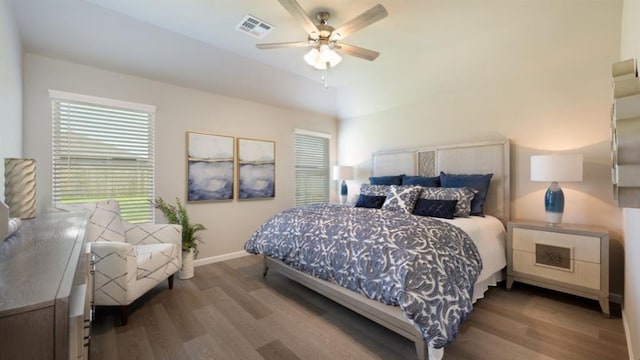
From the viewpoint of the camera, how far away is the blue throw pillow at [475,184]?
123 inches

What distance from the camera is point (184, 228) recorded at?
3285 mm

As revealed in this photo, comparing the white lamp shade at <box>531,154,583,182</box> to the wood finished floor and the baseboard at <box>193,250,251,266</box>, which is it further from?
the baseboard at <box>193,250,251,266</box>

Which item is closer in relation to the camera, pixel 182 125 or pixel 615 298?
pixel 615 298

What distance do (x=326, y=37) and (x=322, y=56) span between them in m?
0.17

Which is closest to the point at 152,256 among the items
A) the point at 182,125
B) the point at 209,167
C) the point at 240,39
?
the point at 209,167

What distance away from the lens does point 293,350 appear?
189 centimetres

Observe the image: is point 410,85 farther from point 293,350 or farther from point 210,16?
point 293,350

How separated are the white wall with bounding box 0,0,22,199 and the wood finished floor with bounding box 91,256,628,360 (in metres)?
1.44

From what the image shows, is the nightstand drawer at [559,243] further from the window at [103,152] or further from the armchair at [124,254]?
the window at [103,152]

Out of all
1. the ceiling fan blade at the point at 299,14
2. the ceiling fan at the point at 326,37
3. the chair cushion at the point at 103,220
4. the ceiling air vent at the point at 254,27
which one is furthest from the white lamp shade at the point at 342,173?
the chair cushion at the point at 103,220

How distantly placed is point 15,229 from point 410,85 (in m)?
4.21

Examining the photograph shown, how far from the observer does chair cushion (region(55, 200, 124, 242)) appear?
8.31ft

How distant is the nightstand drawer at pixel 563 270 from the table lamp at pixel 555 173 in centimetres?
42

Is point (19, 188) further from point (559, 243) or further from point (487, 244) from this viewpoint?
point (559, 243)
